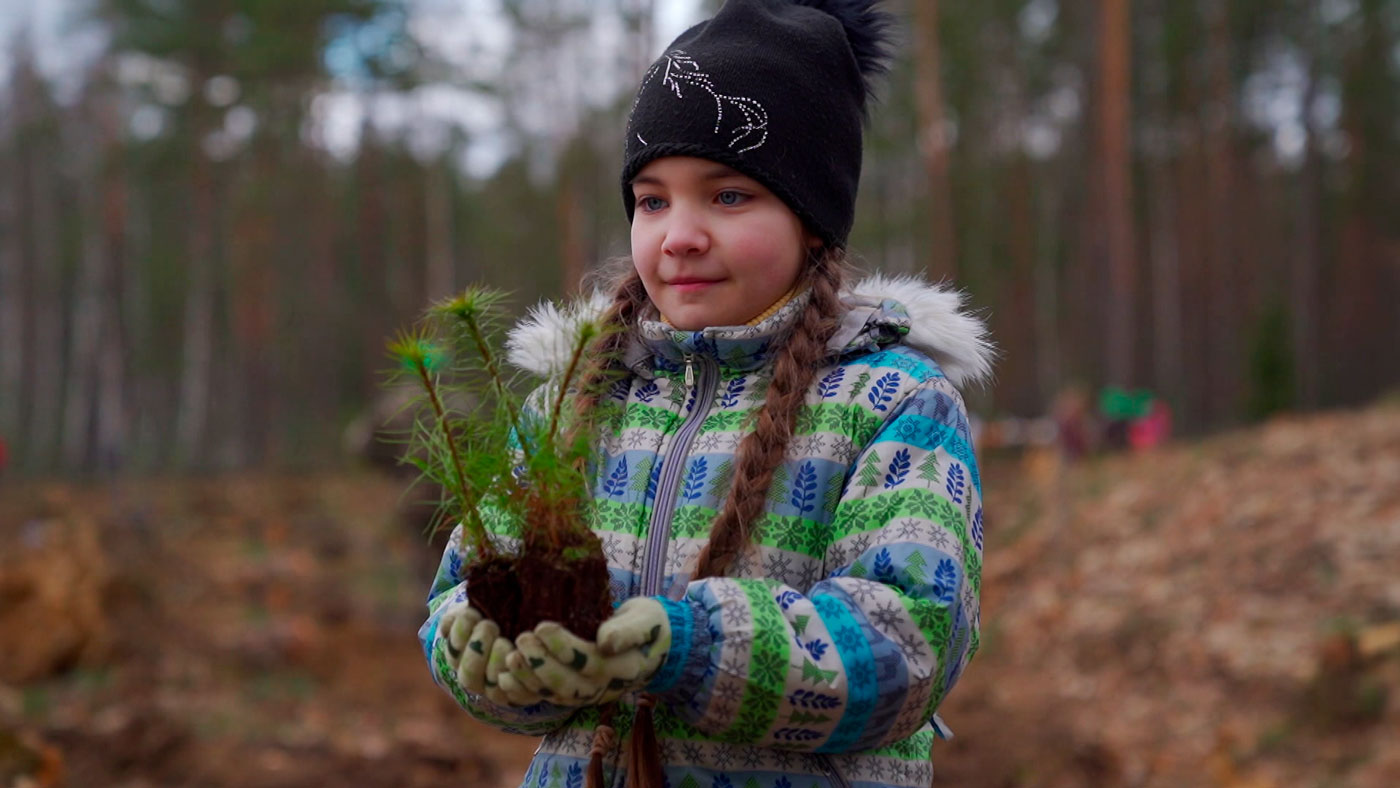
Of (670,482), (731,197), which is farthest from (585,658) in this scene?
(731,197)

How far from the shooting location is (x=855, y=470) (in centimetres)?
167

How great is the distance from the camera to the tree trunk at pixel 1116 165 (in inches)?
547

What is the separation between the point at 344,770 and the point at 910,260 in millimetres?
24624

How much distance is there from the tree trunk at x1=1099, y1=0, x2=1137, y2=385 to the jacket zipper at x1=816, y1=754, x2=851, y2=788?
1330cm

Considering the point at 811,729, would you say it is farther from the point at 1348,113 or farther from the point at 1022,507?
the point at 1348,113

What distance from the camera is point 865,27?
2.00 m

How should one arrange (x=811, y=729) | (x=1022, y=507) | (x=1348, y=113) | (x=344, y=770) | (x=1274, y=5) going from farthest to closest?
(x=1348, y=113) → (x=1274, y=5) → (x=1022, y=507) → (x=344, y=770) → (x=811, y=729)

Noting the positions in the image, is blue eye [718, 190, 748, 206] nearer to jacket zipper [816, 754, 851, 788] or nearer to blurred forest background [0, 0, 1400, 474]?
jacket zipper [816, 754, 851, 788]

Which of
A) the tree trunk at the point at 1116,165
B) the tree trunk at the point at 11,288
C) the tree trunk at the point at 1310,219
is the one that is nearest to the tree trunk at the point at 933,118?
the tree trunk at the point at 1116,165

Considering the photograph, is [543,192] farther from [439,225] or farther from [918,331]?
[918,331]

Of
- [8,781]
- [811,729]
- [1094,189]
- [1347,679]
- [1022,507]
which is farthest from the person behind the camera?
[1094,189]

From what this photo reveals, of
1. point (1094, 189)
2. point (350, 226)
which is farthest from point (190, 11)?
point (1094, 189)

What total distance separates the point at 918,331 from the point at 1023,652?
7986 millimetres

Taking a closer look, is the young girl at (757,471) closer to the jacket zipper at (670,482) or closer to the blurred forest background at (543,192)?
the jacket zipper at (670,482)
